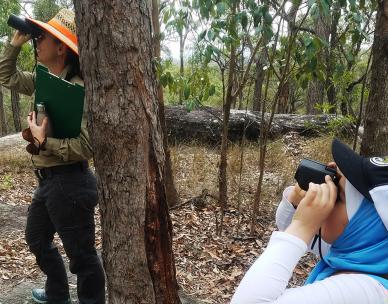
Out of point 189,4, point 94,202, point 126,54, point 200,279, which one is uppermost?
point 189,4

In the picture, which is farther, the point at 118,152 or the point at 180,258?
the point at 180,258

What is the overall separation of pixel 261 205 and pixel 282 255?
3.81m

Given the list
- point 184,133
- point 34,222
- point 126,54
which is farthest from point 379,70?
point 184,133

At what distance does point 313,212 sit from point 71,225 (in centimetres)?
162

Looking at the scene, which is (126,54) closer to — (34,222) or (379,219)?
(379,219)

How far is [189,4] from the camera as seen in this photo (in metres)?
3.35

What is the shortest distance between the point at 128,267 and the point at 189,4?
2.21m

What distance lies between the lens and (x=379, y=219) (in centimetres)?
110

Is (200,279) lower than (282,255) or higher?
lower

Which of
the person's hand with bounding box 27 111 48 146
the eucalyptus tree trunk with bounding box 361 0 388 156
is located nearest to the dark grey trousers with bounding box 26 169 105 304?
the person's hand with bounding box 27 111 48 146

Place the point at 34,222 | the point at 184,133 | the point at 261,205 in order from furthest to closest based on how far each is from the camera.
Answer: the point at 184,133 < the point at 261,205 < the point at 34,222

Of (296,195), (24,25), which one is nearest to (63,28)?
(24,25)

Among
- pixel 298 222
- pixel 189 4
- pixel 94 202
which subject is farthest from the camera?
pixel 189 4

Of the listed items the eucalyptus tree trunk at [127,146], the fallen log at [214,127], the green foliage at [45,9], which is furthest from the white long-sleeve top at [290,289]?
the green foliage at [45,9]
